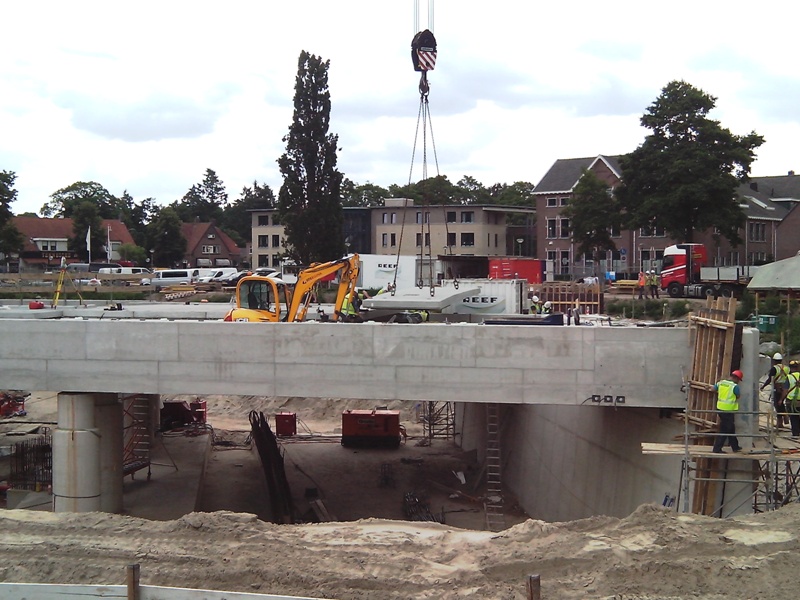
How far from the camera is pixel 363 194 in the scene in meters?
104

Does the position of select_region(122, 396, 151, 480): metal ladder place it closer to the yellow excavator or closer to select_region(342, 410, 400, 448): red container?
the yellow excavator

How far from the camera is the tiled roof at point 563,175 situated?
209ft

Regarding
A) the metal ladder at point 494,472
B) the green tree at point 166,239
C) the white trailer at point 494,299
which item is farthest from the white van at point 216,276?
the metal ladder at point 494,472

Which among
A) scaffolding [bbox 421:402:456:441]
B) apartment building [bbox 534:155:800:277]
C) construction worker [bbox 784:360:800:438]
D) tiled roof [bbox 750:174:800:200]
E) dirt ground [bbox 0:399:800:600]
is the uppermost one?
tiled roof [bbox 750:174:800:200]

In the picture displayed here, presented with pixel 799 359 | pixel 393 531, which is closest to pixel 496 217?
pixel 799 359

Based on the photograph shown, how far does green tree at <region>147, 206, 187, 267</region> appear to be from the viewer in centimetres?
8925

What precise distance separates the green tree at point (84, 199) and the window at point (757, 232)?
8050 cm

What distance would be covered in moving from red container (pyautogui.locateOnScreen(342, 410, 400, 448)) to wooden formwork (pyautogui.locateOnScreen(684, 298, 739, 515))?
1764 centimetres

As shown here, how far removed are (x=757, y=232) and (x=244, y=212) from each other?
86394 millimetres

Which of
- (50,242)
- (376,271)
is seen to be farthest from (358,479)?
(50,242)

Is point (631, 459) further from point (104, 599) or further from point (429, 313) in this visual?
point (104, 599)

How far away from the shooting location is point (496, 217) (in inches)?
2680

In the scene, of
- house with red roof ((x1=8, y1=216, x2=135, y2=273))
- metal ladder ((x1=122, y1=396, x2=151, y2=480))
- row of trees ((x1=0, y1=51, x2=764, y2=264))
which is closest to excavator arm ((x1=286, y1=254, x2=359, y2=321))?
metal ladder ((x1=122, y1=396, x2=151, y2=480))

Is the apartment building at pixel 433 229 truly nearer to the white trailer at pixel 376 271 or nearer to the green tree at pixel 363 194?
the white trailer at pixel 376 271
